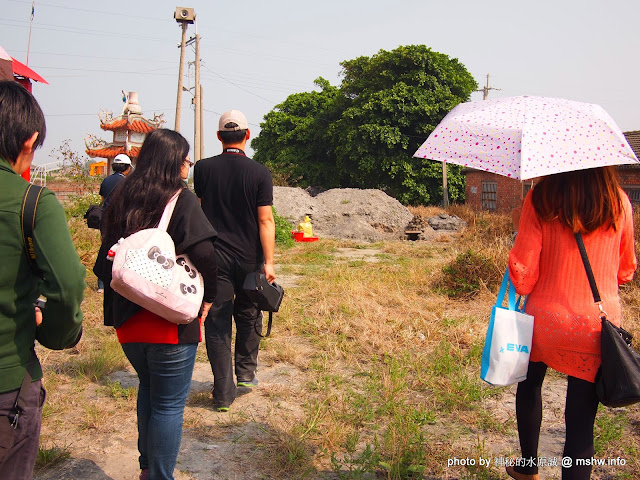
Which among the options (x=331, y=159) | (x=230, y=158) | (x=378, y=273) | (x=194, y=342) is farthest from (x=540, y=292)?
(x=331, y=159)

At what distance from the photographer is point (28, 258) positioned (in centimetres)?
163

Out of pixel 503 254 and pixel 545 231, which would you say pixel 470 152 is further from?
pixel 503 254

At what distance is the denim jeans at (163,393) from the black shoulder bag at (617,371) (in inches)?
69.8

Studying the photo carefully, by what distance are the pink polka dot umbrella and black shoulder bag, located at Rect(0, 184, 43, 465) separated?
1777mm

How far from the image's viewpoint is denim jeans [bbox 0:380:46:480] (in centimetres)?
162

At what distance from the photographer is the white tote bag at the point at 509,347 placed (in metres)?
2.31

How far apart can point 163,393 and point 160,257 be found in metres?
0.63

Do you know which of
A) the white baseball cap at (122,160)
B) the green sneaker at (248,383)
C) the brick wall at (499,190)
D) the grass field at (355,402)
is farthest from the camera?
the brick wall at (499,190)

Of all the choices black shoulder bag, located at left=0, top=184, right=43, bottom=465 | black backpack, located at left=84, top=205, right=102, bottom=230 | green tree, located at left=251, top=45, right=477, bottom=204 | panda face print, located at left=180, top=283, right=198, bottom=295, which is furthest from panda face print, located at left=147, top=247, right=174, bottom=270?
green tree, located at left=251, top=45, right=477, bottom=204

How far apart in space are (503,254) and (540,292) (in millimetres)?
5432

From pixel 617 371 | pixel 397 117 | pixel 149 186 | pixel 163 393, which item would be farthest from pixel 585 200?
pixel 397 117

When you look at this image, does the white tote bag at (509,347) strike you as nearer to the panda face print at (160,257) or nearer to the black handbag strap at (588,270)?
the black handbag strap at (588,270)

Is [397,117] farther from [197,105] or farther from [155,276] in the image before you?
[155,276]

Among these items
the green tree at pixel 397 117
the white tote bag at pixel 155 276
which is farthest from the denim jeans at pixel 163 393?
the green tree at pixel 397 117
